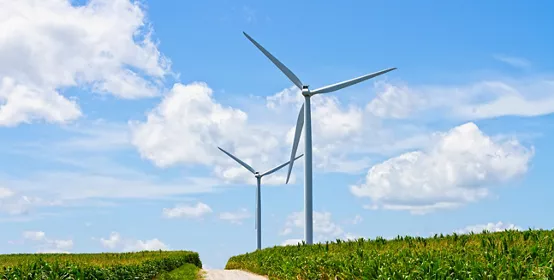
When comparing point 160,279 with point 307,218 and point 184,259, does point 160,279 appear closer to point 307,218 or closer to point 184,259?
point 307,218

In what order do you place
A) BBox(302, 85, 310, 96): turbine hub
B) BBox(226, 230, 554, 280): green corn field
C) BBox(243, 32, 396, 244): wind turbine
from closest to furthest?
1. BBox(226, 230, 554, 280): green corn field
2. BBox(243, 32, 396, 244): wind turbine
3. BBox(302, 85, 310, 96): turbine hub

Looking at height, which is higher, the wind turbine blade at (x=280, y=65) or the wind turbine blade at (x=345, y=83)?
the wind turbine blade at (x=280, y=65)

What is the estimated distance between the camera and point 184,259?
196ft


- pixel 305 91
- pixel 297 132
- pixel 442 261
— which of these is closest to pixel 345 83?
pixel 305 91

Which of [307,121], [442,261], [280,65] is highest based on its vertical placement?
[280,65]

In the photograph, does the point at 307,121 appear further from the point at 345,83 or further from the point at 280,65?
the point at 280,65


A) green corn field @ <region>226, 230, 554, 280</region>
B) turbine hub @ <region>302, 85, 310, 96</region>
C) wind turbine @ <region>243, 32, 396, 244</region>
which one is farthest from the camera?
turbine hub @ <region>302, 85, 310, 96</region>

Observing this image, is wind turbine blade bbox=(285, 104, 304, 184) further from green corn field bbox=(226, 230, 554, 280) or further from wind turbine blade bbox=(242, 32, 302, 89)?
green corn field bbox=(226, 230, 554, 280)

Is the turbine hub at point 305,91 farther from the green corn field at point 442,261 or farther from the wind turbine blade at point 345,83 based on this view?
the green corn field at point 442,261

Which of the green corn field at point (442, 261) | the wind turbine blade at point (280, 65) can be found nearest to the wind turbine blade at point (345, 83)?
the wind turbine blade at point (280, 65)

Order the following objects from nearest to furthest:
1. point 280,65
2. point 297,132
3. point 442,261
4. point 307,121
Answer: point 442,261 < point 307,121 < point 280,65 < point 297,132

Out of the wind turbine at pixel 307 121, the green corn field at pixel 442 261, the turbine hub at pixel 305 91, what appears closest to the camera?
the green corn field at pixel 442 261

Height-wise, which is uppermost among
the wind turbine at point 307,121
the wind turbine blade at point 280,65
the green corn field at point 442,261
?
the wind turbine blade at point 280,65

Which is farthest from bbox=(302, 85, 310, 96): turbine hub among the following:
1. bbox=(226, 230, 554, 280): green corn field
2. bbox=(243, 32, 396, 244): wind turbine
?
bbox=(226, 230, 554, 280): green corn field
